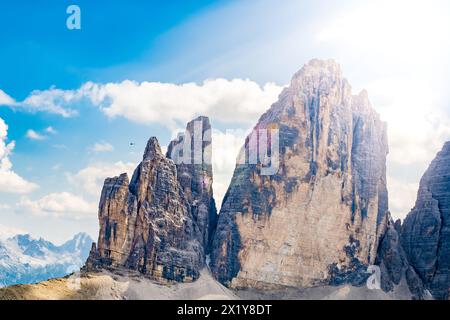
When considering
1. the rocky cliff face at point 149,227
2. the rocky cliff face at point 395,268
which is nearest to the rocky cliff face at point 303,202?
the rocky cliff face at point 395,268

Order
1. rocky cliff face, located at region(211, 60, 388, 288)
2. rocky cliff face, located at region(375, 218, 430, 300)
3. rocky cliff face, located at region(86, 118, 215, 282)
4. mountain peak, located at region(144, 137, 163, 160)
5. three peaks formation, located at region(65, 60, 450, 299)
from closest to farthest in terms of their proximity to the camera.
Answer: rocky cliff face, located at region(86, 118, 215, 282) < three peaks formation, located at region(65, 60, 450, 299) < rocky cliff face, located at region(211, 60, 388, 288) < rocky cliff face, located at region(375, 218, 430, 300) < mountain peak, located at region(144, 137, 163, 160)

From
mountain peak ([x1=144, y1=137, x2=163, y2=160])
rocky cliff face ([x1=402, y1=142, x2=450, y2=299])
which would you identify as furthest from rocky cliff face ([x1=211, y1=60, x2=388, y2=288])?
mountain peak ([x1=144, y1=137, x2=163, y2=160])

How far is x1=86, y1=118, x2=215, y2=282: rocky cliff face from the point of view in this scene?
179m

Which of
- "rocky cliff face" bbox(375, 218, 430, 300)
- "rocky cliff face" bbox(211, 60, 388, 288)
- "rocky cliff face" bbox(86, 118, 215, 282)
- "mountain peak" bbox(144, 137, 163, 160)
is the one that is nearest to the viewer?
"rocky cliff face" bbox(86, 118, 215, 282)

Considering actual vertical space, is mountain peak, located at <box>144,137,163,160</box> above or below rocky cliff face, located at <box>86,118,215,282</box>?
above

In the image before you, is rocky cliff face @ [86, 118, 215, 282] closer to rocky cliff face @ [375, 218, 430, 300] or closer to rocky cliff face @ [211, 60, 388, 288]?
rocky cliff face @ [211, 60, 388, 288]

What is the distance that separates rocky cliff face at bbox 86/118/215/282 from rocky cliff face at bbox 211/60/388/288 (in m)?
11.0

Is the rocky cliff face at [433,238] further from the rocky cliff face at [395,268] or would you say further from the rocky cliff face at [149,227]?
the rocky cliff face at [149,227]

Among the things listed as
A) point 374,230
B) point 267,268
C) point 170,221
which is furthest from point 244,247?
point 374,230

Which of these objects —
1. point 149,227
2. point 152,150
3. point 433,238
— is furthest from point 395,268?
point 152,150
